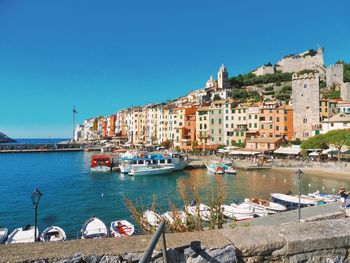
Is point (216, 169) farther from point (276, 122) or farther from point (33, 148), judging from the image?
point (33, 148)

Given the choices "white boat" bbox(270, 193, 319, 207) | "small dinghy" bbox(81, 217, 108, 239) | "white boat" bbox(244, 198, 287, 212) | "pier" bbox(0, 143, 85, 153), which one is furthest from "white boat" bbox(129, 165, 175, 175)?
"pier" bbox(0, 143, 85, 153)

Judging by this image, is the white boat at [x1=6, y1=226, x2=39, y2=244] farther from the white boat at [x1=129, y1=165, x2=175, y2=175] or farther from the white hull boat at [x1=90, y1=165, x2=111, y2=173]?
the white hull boat at [x1=90, y1=165, x2=111, y2=173]

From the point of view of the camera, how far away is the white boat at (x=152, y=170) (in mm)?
44794

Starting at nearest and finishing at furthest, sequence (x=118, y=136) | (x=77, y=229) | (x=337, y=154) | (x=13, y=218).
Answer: (x=77, y=229) < (x=13, y=218) < (x=337, y=154) < (x=118, y=136)

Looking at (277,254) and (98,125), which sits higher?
(98,125)

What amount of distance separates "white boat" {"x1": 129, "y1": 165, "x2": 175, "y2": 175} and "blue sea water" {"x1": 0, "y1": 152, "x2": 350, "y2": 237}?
1.34 m

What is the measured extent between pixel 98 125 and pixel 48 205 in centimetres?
11979

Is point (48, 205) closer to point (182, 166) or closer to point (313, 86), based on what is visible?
point (182, 166)

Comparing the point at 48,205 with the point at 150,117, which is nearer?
the point at 48,205

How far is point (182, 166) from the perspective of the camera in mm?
49250

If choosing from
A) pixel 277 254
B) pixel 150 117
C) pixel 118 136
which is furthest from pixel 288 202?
pixel 118 136

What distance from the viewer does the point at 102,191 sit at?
32.5 meters

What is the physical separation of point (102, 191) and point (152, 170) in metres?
13.7

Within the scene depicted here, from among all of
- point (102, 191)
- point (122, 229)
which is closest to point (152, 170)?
point (102, 191)
